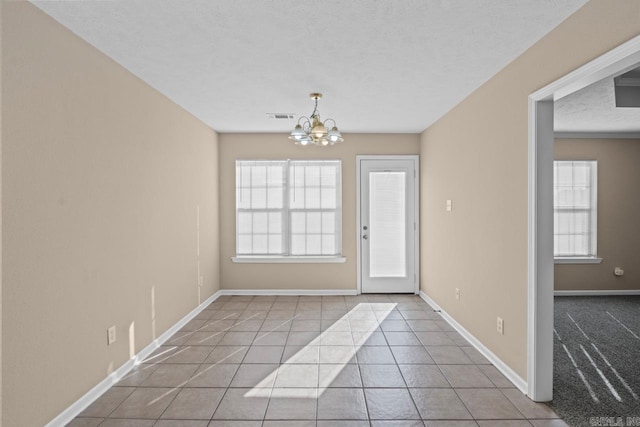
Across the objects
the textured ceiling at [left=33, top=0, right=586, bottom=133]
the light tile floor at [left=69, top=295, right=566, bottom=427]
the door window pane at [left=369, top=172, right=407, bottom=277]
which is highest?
the textured ceiling at [left=33, top=0, right=586, bottom=133]

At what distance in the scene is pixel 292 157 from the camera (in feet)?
17.7

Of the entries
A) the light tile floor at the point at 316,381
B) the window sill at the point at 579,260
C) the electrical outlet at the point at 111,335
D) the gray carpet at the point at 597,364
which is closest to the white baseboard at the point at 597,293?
the window sill at the point at 579,260

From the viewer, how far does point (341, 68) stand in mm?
2916

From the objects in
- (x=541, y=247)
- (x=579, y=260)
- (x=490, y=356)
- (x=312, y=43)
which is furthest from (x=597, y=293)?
(x=312, y=43)

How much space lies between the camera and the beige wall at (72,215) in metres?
1.89

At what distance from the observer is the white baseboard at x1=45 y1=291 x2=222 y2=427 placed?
2229mm

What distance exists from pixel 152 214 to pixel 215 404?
1.82 metres

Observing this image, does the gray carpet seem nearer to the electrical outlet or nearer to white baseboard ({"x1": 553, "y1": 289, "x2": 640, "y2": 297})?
white baseboard ({"x1": 553, "y1": 289, "x2": 640, "y2": 297})

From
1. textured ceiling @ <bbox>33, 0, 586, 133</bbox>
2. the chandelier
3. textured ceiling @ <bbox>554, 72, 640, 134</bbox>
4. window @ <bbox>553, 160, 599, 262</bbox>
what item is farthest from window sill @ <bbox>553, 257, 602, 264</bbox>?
the chandelier

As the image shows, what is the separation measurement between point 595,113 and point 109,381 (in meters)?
5.78

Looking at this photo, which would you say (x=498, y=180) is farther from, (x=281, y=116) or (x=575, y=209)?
(x=575, y=209)

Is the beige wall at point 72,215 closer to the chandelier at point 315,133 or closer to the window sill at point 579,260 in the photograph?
the chandelier at point 315,133

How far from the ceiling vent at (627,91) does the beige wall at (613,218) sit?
2.22 meters

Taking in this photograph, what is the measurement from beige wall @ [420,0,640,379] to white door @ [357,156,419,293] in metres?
0.91
